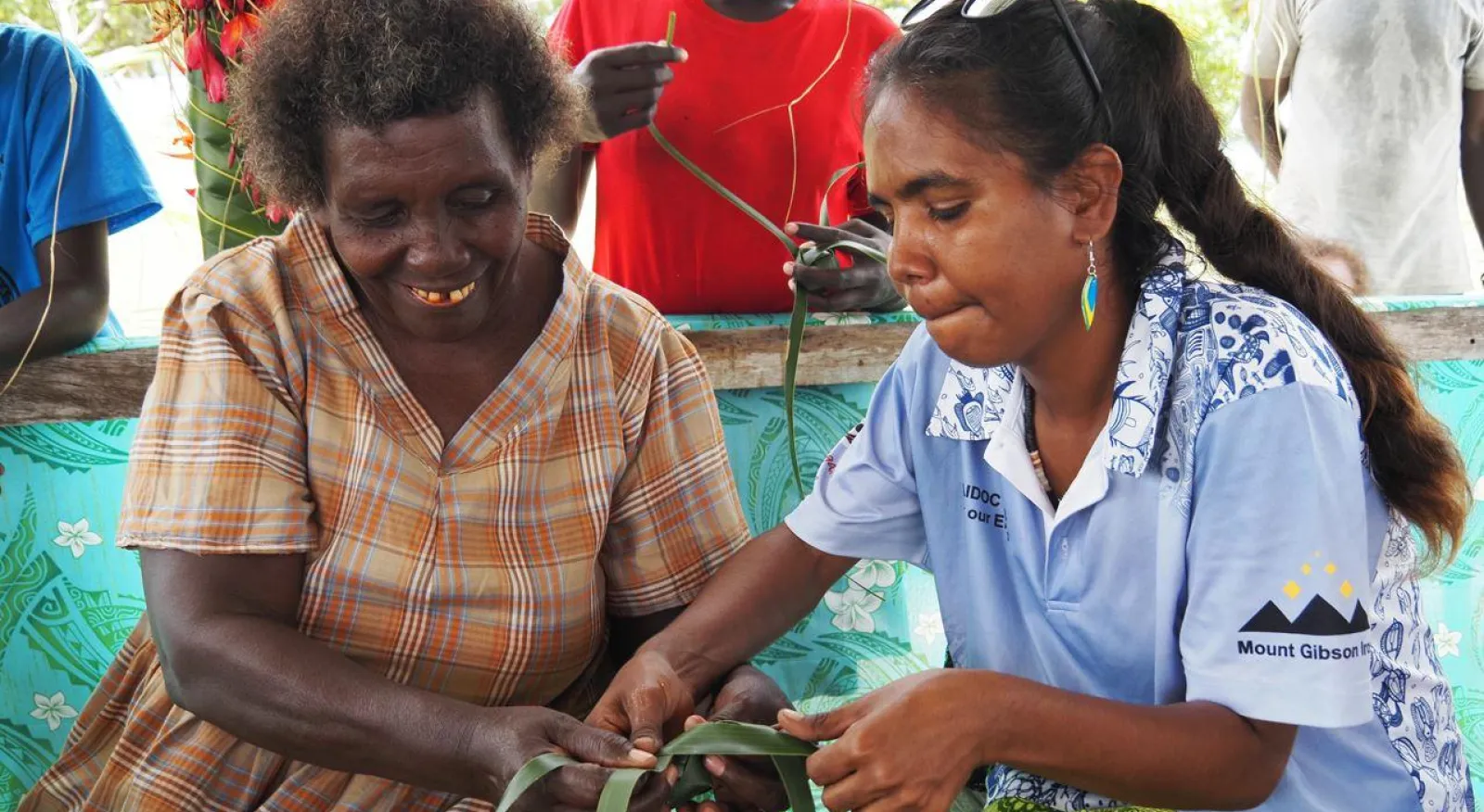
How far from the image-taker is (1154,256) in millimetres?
1567

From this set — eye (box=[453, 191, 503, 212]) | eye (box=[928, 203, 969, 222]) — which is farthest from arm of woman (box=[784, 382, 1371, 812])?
eye (box=[453, 191, 503, 212])

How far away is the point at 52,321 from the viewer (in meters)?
2.17

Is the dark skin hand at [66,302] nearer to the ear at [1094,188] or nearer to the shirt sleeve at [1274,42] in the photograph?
the ear at [1094,188]

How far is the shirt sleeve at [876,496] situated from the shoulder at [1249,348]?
41 cm

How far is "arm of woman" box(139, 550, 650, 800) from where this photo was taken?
1.54 meters

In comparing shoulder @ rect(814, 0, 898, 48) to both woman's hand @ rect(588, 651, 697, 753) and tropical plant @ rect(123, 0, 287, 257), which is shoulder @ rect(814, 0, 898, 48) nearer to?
tropical plant @ rect(123, 0, 287, 257)

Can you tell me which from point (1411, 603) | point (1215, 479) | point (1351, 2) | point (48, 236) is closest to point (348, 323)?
point (48, 236)

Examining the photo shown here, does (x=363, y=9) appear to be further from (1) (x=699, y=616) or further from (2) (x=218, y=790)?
(2) (x=218, y=790)

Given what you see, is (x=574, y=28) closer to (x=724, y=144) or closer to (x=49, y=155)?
(x=724, y=144)

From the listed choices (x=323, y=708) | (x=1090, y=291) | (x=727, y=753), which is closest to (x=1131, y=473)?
(x=1090, y=291)

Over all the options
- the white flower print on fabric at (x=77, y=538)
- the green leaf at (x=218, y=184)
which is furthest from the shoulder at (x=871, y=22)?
the white flower print on fabric at (x=77, y=538)

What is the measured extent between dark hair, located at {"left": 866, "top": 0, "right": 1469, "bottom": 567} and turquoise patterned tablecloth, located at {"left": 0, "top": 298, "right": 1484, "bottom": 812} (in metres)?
1.00

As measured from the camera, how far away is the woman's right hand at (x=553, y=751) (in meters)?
1.48

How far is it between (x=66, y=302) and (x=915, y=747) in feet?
5.32
